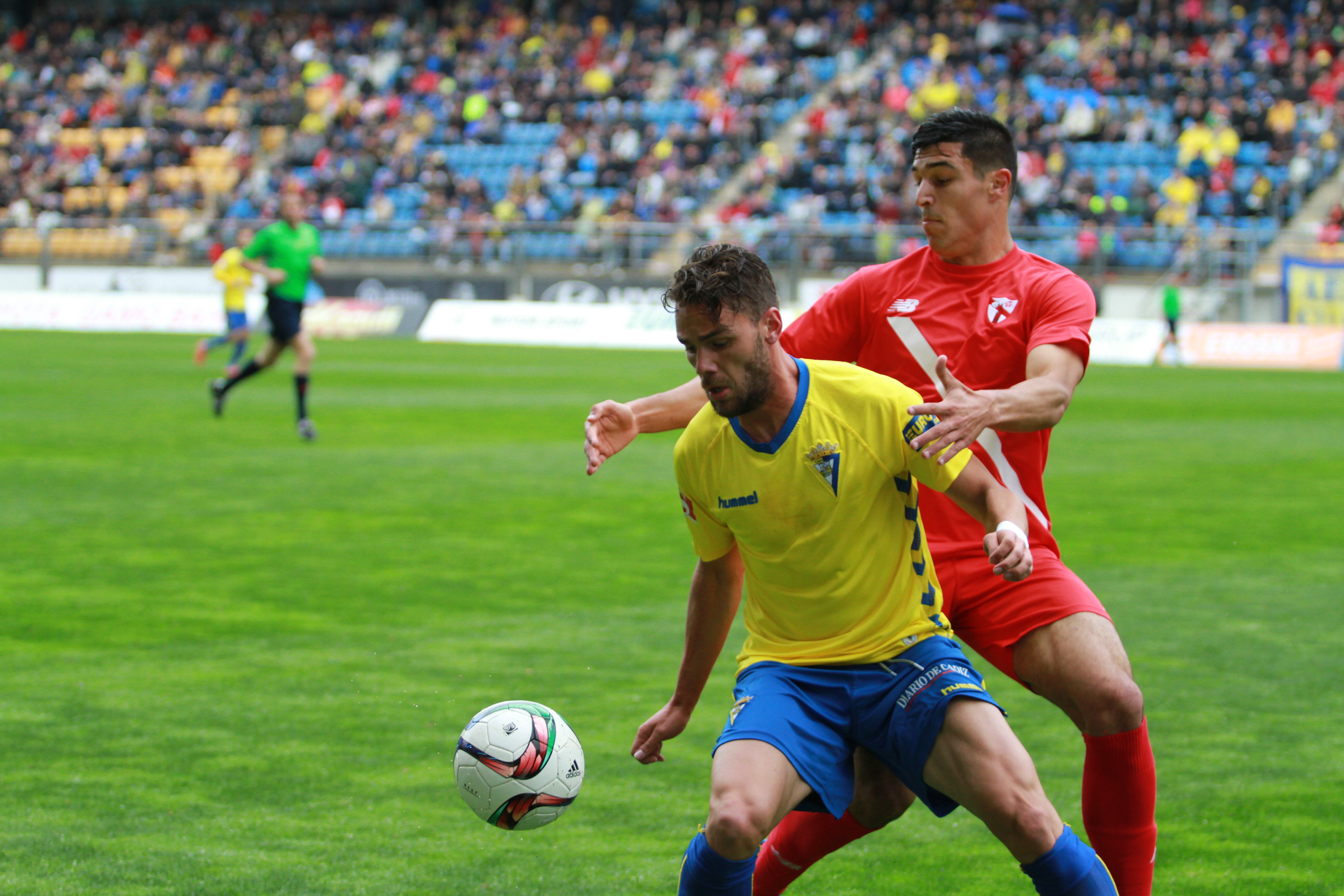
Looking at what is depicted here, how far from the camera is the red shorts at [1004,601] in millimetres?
3750

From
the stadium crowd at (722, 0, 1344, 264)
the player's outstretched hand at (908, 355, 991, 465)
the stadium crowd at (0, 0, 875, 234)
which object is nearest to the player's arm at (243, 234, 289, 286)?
the player's outstretched hand at (908, 355, 991, 465)

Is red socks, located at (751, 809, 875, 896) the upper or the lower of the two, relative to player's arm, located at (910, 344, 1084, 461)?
lower

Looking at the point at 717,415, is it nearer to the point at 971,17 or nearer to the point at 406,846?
the point at 406,846

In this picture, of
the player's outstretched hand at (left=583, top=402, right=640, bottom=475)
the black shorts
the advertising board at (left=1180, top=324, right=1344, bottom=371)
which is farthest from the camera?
the advertising board at (left=1180, top=324, right=1344, bottom=371)

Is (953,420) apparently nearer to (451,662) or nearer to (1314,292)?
(451,662)

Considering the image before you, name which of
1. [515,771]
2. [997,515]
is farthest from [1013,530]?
[515,771]

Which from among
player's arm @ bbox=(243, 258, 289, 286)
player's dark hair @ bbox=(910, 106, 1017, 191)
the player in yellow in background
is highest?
player's dark hair @ bbox=(910, 106, 1017, 191)

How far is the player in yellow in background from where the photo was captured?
20.3 meters

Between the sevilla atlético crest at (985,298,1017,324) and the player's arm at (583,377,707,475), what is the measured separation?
2.67 ft

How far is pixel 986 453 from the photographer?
405 cm

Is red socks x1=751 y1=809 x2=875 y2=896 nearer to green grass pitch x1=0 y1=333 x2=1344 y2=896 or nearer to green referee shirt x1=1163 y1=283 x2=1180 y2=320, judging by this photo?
green grass pitch x1=0 y1=333 x2=1344 y2=896

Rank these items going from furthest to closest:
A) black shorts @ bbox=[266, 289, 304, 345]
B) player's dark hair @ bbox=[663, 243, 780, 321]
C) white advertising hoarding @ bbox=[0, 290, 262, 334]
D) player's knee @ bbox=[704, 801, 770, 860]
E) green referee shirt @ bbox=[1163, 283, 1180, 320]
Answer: white advertising hoarding @ bbox=[0, 290, 262, 334] < green referee shirt @ bbox=[1163, 283, 1180, 320] < black shorts @ bbox=[266, 289, 304, 345] < player's dark hair @ bbox=[663, 243, 780, 321] < player's knee @ bbox=[704, 801, 770, 860]

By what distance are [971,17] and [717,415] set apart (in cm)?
3749

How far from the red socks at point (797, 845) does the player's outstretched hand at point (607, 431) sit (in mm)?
975
